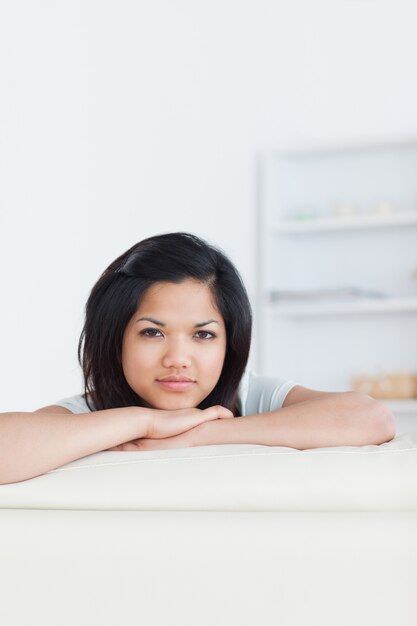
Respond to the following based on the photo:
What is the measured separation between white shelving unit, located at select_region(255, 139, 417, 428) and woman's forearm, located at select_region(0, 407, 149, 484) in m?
3.24

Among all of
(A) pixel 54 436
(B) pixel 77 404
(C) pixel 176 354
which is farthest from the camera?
(B) pixel 77 404

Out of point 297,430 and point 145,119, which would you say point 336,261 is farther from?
point 297,430

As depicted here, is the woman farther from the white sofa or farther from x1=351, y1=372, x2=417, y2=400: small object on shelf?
x1=351, y1=372, x2=417, y2=400: small object on shelf

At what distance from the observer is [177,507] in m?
1.05

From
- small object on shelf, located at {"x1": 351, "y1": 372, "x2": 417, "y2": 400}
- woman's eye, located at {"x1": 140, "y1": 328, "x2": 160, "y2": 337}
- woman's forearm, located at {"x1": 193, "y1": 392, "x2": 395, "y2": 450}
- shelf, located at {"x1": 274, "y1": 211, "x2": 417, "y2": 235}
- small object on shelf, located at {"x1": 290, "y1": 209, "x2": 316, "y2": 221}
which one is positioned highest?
small object on shelf, located at {"x1": 290, "y1": 209, "x2": 316, "y2": 221}

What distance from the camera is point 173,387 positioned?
5.32 ft

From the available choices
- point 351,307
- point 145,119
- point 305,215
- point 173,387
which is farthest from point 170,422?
point 305,215

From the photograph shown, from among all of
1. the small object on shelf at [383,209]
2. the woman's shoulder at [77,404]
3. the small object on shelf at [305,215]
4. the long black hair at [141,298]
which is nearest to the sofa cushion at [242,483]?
the long black hair at [141,298]

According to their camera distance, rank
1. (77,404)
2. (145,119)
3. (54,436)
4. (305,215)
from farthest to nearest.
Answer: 1. (305,215)
2. (145,119)
3. (77,404)
4. (54,436)

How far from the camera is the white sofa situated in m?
0.98

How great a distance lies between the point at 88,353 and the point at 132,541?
799 millimetres

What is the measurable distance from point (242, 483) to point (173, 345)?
0.57 metres

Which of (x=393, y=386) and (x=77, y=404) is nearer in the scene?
(x=77, y=404)

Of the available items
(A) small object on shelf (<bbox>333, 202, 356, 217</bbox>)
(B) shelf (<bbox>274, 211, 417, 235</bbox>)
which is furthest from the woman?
(A) small object on shelf (<bbox>333, 202, 356, 217</bbox>)
